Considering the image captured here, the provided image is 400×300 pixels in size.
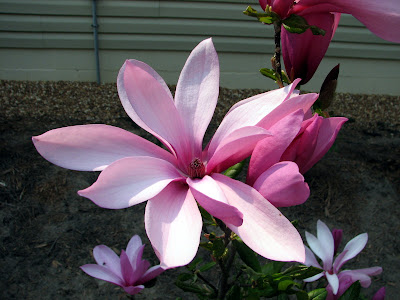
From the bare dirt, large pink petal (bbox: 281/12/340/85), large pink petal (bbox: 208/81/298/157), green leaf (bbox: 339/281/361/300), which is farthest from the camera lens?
the bare dirt

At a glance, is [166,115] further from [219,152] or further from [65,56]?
[65,56]

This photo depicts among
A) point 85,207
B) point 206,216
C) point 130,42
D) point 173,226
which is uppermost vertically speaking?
point 173,226

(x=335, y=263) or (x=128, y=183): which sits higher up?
(x=128, y=183)

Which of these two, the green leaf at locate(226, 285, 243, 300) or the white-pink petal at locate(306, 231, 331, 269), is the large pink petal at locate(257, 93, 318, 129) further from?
the white-pink petal at locate(306, 231, 331, 269)

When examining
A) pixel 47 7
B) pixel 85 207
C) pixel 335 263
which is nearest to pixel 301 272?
pixel 335 263

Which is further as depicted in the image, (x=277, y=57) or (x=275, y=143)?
(x=277, y=57)

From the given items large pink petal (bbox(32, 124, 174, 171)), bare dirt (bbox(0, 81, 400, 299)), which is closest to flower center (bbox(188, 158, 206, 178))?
large pink petal (bbox(32, 124, 174, 171))

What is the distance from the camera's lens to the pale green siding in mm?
4184

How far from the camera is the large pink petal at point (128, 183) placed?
19.3 inches

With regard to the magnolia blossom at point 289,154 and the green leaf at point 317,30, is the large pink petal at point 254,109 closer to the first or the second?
the magnolia blossom at point 289,154

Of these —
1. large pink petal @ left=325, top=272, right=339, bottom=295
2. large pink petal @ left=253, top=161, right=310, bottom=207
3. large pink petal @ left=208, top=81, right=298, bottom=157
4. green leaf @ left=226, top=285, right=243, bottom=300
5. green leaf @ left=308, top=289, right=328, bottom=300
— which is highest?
large pink petal @ left=208, top=81, right=298, bottom=157

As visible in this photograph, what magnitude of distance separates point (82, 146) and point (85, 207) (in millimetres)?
2627

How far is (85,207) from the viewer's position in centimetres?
305

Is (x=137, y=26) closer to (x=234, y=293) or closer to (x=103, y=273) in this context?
(x=103, y=273)
